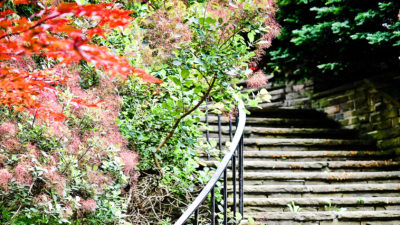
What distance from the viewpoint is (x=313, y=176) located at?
3602mm

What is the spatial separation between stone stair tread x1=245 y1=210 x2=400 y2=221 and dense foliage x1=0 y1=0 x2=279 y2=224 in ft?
1.82

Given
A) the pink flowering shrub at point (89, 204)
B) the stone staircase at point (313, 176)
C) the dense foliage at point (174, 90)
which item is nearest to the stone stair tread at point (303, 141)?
the stone staircase at point (313, 176)

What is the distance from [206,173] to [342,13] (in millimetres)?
2679

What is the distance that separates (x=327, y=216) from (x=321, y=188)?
433 mm

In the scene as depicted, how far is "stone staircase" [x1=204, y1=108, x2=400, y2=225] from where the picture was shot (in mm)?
3119

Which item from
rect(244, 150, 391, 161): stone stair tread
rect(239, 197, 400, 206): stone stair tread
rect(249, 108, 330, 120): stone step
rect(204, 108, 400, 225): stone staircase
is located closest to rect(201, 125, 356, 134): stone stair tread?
rect(204, 108, 400, 225): stone staircase

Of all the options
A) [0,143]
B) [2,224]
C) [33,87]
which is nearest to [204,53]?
[33,87]

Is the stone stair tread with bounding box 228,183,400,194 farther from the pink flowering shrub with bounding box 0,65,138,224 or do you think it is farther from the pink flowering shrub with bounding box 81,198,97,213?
the pink flowering shrub with bounding box 81,198,97,213

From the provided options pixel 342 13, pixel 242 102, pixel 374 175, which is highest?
pixel 342 13

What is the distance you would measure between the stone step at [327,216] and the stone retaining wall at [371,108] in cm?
123

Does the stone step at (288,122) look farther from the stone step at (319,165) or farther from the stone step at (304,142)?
the stone step at (319,165)

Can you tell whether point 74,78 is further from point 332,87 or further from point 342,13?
point 332,87

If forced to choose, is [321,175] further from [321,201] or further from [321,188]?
[321,201]

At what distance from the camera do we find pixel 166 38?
9.85 ft
